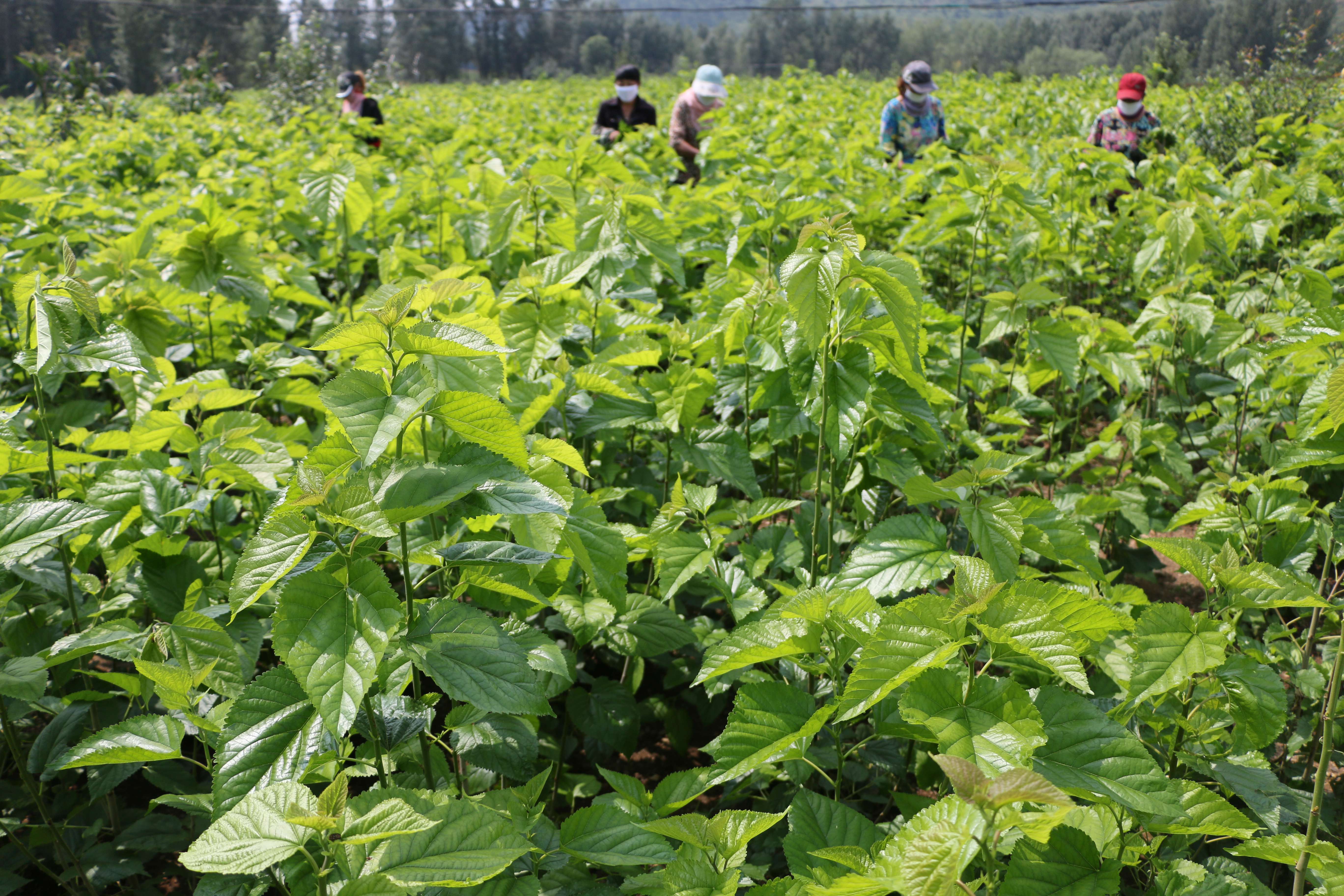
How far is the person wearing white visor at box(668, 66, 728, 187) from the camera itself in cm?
813

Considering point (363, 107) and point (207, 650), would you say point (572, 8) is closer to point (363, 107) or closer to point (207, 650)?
point (363, 107)

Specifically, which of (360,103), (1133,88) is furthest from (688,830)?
(360,103)

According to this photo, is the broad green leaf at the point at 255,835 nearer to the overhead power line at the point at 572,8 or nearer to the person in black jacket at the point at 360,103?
the person in black jacket at the point at 360,103

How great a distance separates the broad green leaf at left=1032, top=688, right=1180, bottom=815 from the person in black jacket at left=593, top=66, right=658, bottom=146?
830cm

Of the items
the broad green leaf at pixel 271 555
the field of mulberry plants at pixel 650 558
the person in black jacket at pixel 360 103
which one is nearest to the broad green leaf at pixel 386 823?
the field of mulberry plants at pixel 650 558

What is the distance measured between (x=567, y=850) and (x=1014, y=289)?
316cm

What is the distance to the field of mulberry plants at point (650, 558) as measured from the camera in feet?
4.25

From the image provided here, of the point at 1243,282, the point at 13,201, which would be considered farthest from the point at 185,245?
the point at 1243,282

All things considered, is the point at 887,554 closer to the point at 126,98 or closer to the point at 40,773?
the point at 40,773

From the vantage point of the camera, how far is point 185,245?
2898 millimetres

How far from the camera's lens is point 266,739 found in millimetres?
1350

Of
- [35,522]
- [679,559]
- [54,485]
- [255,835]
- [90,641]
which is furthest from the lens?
[679,559]

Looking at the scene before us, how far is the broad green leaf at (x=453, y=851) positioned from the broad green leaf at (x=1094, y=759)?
75 centimetres

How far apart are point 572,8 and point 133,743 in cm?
6749
